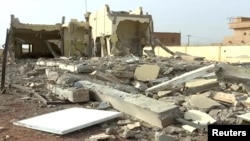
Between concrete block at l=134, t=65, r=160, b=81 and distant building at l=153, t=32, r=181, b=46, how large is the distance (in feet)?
95.0

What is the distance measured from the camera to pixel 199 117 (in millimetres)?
5445

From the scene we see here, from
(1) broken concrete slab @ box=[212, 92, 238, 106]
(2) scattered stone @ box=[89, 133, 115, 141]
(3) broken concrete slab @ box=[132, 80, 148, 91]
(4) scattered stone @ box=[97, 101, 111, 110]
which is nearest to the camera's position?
(2) scattered stone @ box=[89, 133, 115, 141]

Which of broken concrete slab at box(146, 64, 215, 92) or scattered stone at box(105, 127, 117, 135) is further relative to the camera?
broken concrete slab at box(146, 64, 215, 92)

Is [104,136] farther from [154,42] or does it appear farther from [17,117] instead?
[154,42]

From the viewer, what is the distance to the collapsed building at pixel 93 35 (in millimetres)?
19320

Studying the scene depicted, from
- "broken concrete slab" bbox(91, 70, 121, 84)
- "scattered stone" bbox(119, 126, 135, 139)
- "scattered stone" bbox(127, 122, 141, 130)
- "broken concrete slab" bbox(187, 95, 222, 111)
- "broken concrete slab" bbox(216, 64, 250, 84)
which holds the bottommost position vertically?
"scattered stone" bbox(119, 126, 135, 139)

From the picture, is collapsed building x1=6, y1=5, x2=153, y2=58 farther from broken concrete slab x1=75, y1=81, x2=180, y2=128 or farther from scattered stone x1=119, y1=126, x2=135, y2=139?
scattered stone x1=119, y1=126, x2=135, y2=139

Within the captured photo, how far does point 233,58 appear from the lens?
20.0 meters

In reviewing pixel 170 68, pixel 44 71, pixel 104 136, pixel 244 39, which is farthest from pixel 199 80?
pixel 244 39

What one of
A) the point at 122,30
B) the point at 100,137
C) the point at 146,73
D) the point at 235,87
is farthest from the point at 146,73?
the point at 122,30

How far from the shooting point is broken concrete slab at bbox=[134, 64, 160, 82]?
976 centimetres

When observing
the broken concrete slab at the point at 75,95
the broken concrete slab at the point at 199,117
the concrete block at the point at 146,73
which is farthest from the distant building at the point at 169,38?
the broken concrete slab at the point at 199,117

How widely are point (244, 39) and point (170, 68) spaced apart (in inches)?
782

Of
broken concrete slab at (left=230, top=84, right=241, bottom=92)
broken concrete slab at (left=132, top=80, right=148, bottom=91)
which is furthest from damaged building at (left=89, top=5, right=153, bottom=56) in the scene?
broken concrete slab at (left=230, top=84, right=241, bottom=92)
